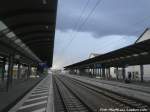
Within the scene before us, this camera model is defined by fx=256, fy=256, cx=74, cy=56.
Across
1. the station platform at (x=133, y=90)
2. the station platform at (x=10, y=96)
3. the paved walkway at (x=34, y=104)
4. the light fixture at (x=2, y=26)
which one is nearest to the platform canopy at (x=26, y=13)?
the light fixture at (x=2, y=26)

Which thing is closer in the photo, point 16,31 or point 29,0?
point 29,0

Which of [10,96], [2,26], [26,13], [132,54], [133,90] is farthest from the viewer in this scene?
[132,54]

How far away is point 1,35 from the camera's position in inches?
717

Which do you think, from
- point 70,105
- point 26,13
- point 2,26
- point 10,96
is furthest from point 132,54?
point 26,13

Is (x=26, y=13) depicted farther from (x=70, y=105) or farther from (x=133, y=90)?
(x=133, y=90)

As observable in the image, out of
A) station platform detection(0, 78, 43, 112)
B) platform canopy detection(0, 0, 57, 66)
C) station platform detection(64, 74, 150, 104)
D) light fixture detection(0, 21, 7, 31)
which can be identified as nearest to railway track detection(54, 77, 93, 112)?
station platform detection(0, 78, 43, 112)

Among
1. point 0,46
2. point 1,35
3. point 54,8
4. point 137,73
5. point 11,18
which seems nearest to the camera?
point 54,8

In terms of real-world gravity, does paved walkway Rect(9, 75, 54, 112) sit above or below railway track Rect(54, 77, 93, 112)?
above

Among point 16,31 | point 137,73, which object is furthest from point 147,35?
point 16,31

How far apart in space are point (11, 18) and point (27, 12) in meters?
1.29

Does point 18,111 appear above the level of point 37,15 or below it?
below

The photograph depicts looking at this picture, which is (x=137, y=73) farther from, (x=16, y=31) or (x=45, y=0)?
(x=45, y=0)

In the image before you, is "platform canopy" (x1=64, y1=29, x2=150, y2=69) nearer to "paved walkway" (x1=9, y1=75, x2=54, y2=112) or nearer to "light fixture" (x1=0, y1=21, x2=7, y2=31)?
"paved walkway" (x1=9, y1=75, x2=54, y2=112)

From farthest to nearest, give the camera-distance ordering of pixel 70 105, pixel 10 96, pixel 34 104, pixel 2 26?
1. pixel 10 96
2. pixel 70 105
3. pixel 2 26
4. pixel 34 104
